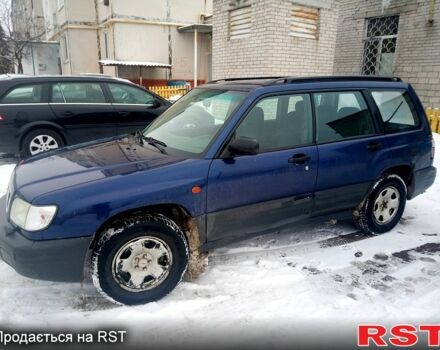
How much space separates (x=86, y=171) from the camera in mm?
2732

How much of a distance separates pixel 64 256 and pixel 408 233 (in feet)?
11.9

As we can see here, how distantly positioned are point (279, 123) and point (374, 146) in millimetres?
1144

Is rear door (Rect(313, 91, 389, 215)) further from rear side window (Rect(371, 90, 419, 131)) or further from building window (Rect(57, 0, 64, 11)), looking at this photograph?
→ building window (Rect(57, 0, 64, 11))

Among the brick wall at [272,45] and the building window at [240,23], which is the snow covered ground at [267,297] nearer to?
the brick wall at [272,45]

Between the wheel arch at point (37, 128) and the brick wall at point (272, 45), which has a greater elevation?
the brick wall at point (272, 45)

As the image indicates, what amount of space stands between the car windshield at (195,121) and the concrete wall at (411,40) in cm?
896

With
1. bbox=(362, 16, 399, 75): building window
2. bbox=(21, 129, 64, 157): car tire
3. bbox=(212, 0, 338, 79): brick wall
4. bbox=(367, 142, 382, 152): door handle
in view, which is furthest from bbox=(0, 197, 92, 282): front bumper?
bbox=(362, 16, 399, 75): building window

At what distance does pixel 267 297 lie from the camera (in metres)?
2.90

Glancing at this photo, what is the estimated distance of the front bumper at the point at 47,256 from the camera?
241 centimetres

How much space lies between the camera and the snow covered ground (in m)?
2.59

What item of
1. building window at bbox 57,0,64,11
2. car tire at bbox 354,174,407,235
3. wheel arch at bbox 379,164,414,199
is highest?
building window at bbox 57,0,64,11

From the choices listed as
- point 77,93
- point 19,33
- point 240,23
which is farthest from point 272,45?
point 19,33

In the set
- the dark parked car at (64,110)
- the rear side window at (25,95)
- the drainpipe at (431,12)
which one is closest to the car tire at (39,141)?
the dark parked car at (64,110)

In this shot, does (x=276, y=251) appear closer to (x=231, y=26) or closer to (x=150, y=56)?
(x=231, y=26)
